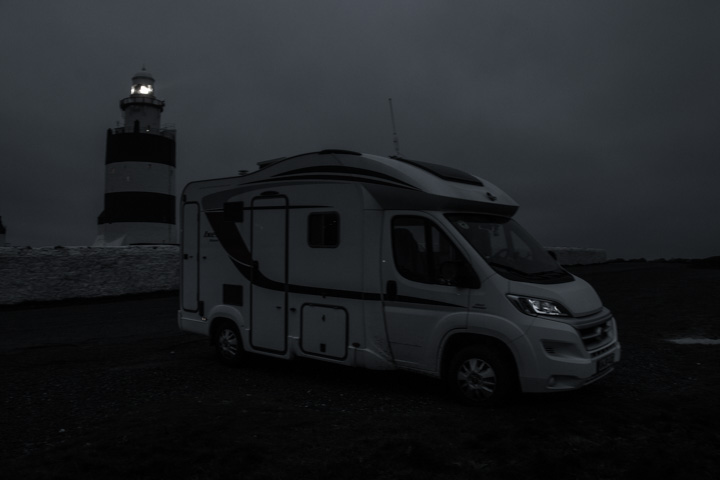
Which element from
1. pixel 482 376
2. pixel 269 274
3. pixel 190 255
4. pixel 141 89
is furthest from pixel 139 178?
→ pixel 482 376

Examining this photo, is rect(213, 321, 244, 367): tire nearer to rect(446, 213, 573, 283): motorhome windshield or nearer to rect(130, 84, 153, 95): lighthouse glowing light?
rect(446, 213, 573, 283): motorhome windshield

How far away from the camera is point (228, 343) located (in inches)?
315

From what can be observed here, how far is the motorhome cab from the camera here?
5457 millimetres

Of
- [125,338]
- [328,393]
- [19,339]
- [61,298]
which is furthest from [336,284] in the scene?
[61,298]

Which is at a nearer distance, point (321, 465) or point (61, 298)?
point (321, 465)

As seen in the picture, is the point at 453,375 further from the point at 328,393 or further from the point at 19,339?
the point at 19,339

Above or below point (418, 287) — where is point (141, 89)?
above

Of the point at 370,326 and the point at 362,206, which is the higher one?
the point at 362,206

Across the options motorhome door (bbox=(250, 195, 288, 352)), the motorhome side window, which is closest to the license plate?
the motorhome side window

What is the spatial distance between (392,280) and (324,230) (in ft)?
3.87

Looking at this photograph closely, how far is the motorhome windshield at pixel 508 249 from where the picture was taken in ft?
18.9

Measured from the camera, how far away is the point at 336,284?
264 inches

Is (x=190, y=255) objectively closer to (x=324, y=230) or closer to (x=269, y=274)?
(x=269, y=274)

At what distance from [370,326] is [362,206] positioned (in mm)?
1401
